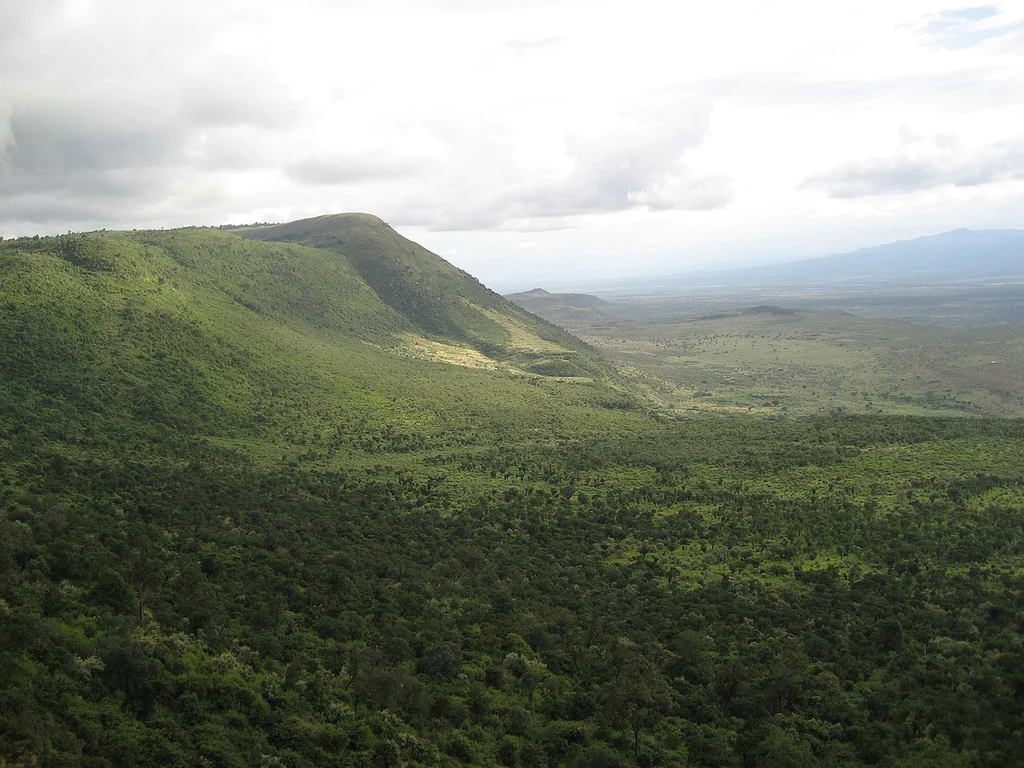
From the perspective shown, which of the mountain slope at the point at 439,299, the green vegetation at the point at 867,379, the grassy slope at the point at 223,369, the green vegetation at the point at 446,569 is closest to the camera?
the green vegetation at the point at 446,569

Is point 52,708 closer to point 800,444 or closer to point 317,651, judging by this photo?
point 317,651

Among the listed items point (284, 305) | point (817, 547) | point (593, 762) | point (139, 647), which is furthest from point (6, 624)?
point (284, 305)

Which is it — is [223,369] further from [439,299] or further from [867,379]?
[867,379]

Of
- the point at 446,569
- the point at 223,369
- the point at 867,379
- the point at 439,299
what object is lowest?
the point at 867,379

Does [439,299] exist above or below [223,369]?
above

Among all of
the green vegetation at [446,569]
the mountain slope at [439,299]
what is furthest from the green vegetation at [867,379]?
the green vegetation at [446,569]

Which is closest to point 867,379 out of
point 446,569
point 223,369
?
point 223,369

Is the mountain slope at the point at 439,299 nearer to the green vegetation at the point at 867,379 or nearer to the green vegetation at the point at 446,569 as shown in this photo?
the green vegetation at the point at 867,379
